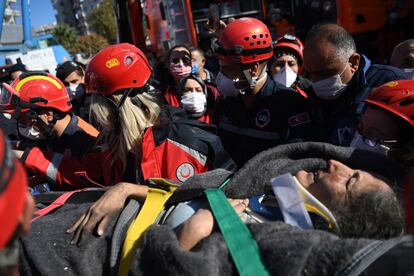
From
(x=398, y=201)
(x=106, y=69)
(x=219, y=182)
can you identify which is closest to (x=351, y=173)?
(x=398, y=201)

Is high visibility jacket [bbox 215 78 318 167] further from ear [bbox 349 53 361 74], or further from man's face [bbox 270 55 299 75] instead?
man's face [bbox 270 55 299 75]

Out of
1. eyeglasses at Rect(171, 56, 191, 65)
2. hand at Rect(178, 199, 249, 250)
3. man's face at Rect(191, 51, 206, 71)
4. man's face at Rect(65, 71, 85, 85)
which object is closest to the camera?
hand at Rect(178, 199, 249, 250)

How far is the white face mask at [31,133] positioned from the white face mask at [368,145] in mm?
1986

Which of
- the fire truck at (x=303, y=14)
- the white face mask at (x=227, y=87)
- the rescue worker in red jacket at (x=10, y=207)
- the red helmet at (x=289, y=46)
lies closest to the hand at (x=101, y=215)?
the rescue worker in red jacket at (x=10, y=207)

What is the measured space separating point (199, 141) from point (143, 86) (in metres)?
0.51

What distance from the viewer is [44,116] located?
2.68m

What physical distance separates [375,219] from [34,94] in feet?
7.21

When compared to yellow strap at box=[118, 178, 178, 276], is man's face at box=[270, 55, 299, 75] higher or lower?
higher

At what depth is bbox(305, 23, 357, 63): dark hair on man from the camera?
229cm

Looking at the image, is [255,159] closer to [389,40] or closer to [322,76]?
[322,76]

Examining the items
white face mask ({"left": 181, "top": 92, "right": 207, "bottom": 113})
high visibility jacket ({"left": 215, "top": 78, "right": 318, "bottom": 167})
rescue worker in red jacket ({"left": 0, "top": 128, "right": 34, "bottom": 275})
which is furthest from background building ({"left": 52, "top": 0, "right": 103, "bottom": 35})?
rescue worker in red jacket ({"left": 0, "top": 128, "right": 34, "bottom": 275})

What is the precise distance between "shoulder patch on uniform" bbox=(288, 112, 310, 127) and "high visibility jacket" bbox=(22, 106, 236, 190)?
19.2 inches

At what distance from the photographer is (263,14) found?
26.6 feet

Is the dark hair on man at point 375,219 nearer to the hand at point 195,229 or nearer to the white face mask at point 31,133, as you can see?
the hand at point 195,229
